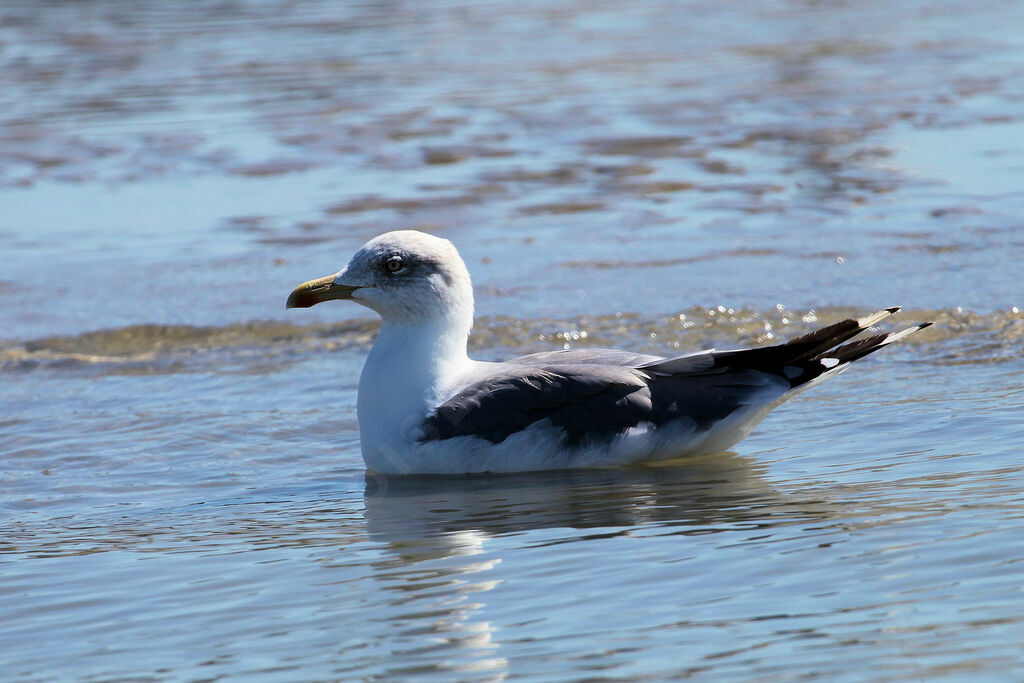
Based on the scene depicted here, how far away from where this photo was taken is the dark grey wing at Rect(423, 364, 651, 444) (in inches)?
250

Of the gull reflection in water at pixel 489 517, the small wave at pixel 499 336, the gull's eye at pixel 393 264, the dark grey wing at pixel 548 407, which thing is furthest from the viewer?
the small wave at pixel 499 336

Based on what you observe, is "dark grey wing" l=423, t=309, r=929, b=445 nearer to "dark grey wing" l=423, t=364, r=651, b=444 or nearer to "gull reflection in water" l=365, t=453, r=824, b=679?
"dark grey wing" l=423, t=364, r=651, b=444

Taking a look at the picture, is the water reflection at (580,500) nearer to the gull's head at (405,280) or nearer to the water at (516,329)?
the water at (516,329)

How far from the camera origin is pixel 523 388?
6375mm

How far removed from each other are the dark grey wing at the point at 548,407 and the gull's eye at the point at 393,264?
2.07 ft

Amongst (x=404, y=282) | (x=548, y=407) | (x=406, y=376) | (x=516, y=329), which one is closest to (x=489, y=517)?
(x=548, y=407)

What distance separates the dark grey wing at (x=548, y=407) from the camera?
20.9ft

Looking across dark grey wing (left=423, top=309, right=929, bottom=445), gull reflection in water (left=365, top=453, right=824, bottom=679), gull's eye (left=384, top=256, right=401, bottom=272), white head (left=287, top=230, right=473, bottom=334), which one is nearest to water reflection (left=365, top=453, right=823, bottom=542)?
gull reflection in water (left=365, top=453, right=824, bottom=679)

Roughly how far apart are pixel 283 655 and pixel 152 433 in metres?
3.41

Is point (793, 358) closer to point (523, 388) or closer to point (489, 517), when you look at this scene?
point (523, 388)

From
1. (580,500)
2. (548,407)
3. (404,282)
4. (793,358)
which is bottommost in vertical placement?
(580,500)

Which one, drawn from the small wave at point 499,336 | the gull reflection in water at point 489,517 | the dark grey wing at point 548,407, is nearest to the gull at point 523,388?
the dark grey wing at point 548,407

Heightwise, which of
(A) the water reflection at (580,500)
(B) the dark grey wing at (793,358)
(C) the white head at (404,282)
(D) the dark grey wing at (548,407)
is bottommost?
(A) the water reflection at (580,500)

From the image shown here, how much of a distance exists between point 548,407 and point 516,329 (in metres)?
3.05
